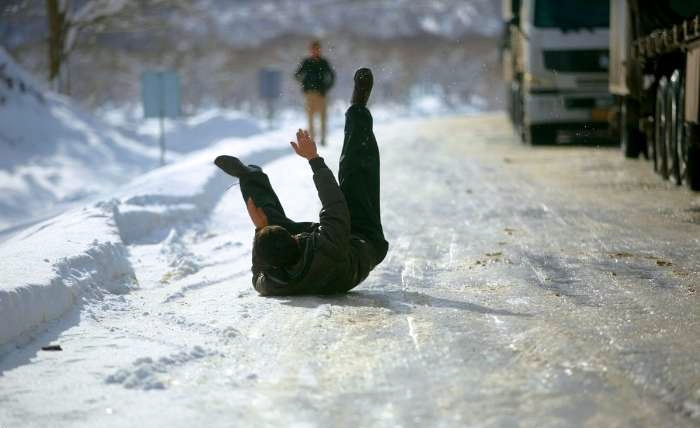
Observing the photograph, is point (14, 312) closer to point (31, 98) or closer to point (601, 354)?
point (601, 354)

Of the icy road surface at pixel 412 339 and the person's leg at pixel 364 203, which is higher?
the person's leg at pixel 364 203

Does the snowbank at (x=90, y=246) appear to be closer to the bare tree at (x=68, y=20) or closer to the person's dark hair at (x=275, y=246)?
the person's dark hair at (x=275, y=246)

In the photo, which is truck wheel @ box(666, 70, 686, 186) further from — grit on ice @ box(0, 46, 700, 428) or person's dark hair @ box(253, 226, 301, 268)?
person's dark hair @ box(253, 226, 301, 268)

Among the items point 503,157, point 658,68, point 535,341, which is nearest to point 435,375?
point 535,341

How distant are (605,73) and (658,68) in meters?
5.53

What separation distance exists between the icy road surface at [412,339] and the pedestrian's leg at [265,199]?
469 mm

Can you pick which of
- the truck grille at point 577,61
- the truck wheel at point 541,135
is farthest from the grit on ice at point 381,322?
the truck wheel at point 541,135

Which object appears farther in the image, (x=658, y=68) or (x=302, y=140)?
(x=658, y=68)

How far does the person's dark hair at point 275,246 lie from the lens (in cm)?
642

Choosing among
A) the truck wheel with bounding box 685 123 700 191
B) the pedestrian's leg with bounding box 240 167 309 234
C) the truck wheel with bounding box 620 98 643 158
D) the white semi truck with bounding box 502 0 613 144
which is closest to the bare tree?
the white semi truck with bounding box 502 0 613 144

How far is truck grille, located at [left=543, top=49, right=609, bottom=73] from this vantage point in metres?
20.1

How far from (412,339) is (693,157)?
798 centimetres

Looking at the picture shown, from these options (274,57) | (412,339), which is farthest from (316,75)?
(274,57)

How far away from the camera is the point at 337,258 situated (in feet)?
21.7
